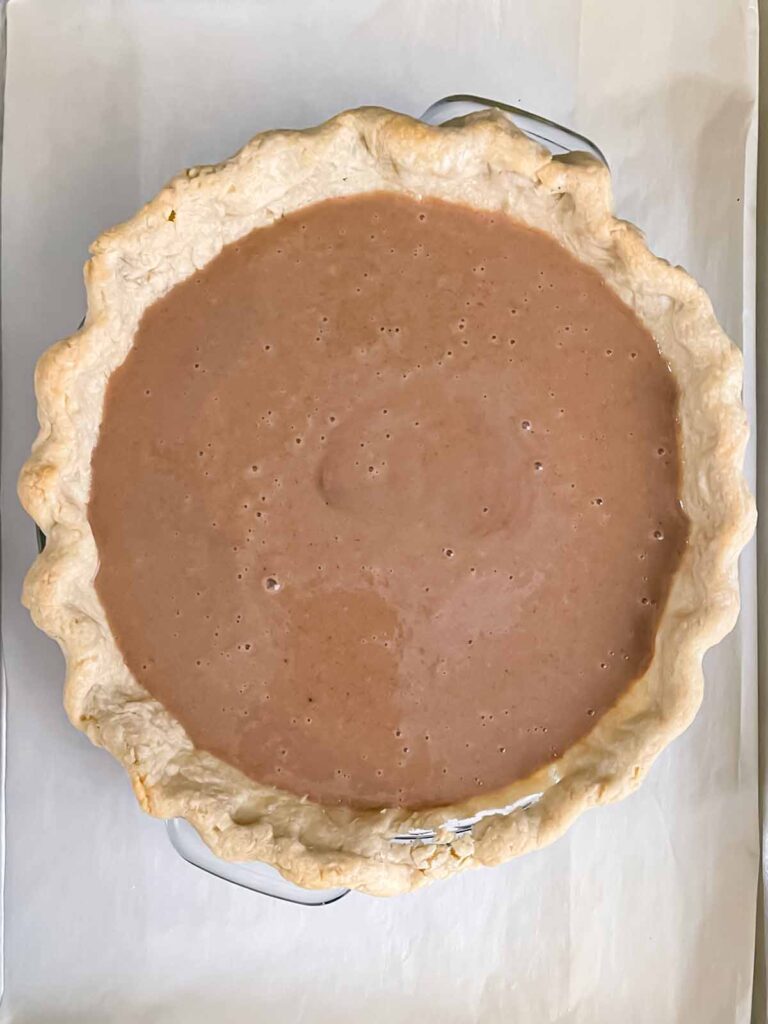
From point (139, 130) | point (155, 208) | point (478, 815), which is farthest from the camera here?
point (139, 130)

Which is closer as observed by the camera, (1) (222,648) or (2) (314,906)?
(1) (222,648)

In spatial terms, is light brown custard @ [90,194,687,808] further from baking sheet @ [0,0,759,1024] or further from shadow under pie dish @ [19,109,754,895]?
baking sheet @ [0,0,759,1024]

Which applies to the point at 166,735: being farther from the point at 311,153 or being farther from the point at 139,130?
the point at 139,130

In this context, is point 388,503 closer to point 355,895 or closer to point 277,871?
point 277,871

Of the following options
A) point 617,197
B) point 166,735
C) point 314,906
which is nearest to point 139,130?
point 617,197

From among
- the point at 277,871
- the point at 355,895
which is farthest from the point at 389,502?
the point at 355,895
